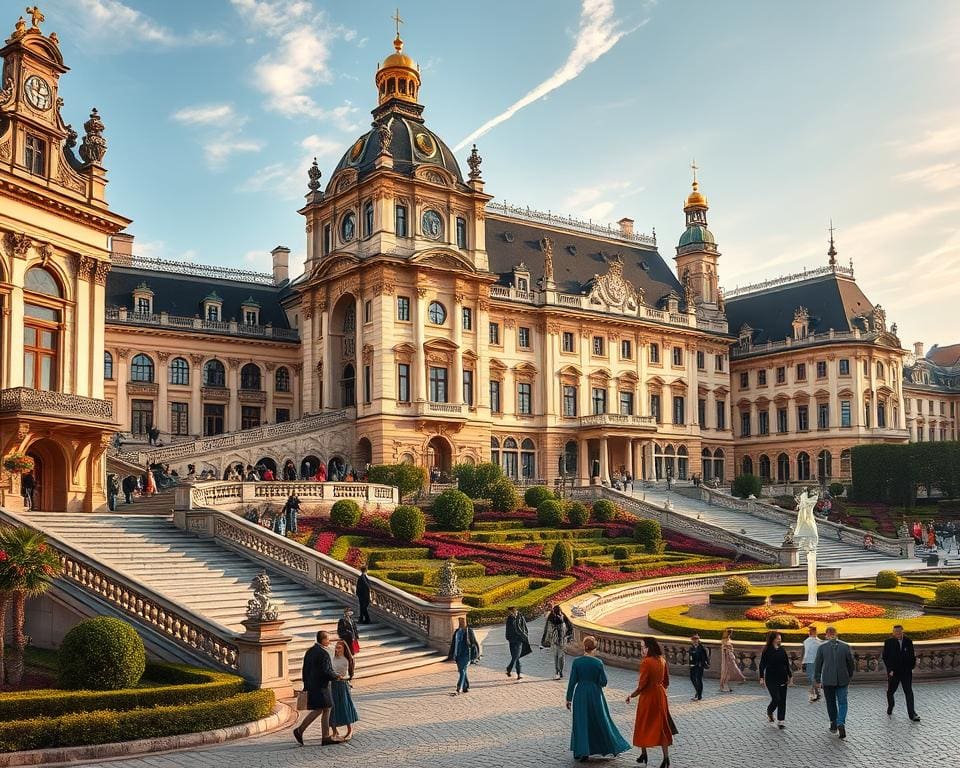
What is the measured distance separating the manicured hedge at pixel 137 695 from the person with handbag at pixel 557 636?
24.8 feet

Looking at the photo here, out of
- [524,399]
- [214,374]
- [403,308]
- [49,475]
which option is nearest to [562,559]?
[49,475]

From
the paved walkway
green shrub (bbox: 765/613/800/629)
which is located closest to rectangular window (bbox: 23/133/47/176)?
the paved walkway

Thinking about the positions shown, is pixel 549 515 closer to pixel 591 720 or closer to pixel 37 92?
pixel 37 92

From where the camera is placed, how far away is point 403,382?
60375 mm

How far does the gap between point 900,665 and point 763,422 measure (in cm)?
7301

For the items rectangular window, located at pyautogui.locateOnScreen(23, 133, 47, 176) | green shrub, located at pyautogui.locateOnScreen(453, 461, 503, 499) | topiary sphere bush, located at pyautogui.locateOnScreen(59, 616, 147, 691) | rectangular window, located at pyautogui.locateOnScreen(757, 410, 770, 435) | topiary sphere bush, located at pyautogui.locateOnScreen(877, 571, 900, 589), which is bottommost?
topiary sphere bush, located at pyautogui.locateOnScreen(877, 571, 900, 589)

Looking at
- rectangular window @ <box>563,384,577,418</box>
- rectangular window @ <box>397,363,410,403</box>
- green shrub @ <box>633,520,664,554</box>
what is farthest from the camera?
rectangular window @ <box>563,384,577,418</box>

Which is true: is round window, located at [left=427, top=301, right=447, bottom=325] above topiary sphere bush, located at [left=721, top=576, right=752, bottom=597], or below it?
above

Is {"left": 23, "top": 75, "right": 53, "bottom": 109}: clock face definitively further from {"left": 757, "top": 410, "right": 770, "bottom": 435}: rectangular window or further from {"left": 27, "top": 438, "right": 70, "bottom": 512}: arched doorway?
{"left": 757, "top": 410, "right": 770, "bottom": 435}: rectangular window

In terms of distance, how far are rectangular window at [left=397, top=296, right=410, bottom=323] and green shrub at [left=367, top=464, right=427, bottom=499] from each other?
13353mm

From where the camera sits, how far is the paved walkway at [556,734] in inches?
601

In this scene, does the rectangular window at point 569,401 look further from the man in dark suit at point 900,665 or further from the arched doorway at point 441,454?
the man in dark suit at point 900,665

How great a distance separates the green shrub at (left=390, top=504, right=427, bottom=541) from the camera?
132ft

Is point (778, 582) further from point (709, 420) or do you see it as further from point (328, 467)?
point (709, 420)
